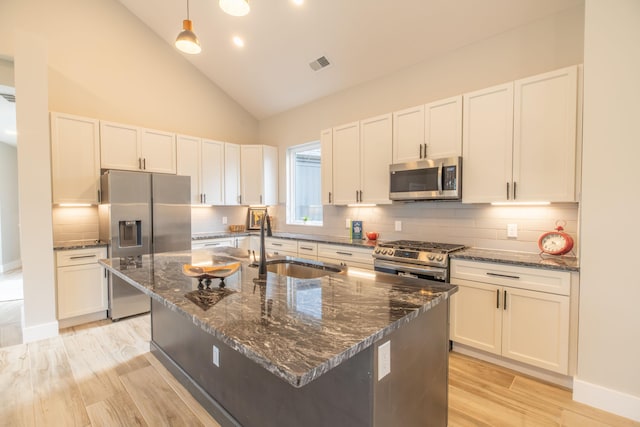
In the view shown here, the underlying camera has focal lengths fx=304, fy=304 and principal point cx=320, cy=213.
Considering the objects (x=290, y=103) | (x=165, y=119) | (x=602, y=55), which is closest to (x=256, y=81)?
(x=290, y=103)

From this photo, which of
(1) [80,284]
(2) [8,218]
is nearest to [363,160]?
(1) [80,284]

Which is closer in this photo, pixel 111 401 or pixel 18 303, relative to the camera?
pixel 111 401

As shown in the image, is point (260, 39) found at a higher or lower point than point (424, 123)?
higher

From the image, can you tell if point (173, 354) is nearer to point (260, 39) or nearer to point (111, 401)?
point (111, 401)

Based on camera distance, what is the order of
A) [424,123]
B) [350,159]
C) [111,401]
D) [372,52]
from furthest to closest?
[350,159] → [372,52] → [424,123] → [111,401]

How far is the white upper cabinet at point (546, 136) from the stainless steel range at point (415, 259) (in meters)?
0.80

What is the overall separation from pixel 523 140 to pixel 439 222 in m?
1.14

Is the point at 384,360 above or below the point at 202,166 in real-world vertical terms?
below

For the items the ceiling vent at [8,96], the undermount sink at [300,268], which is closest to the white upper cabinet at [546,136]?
the undermount sink at [300,268]

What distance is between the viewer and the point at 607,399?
6.50ft

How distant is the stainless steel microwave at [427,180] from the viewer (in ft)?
9.28

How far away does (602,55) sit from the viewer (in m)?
1.98

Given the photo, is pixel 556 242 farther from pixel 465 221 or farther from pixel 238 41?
pixel 238 41

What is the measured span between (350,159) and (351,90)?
3.55 feet
